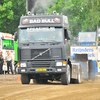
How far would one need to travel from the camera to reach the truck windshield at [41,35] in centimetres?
1595

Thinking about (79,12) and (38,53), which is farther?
(79,12)

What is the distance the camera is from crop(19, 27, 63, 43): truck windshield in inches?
628

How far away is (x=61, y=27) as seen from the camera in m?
16.1

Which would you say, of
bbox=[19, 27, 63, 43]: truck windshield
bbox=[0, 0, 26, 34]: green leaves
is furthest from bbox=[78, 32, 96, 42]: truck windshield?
bbox=[19, 27, 63, 43]: truck windshield

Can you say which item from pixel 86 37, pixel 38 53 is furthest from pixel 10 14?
pixel 38 53

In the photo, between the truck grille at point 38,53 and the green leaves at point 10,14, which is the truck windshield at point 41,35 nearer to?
the truck grille at point 38,53

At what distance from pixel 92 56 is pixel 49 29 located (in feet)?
36.2

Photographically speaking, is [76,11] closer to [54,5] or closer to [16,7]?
[54,5]

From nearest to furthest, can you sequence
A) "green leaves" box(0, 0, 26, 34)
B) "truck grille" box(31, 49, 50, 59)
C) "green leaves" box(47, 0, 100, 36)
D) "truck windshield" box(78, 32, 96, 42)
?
1. "truck grille" box(31, 49, 50, 59)
2. "green leaves" box(0, 0, 26, 34)
3. "truck windshield" box(78, 32, 96, 42)
4. "green leaves" box(47, 0, 100, 36)

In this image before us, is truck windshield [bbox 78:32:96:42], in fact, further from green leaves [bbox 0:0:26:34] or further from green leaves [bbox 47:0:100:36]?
green leaves [bbox 0:0:26:34]

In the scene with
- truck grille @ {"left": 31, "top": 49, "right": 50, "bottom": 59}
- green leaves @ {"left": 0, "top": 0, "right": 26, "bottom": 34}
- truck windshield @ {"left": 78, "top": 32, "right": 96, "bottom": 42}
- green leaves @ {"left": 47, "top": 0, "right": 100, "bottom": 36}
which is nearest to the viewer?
truck grille @ {"left": 31, "top": 49, "right": 50, "bottom": 59}

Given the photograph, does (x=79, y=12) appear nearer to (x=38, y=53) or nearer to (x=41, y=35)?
(x=41, y=35)

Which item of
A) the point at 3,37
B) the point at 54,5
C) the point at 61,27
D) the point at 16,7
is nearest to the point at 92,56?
the point at 3,37

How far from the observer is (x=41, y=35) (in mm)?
16047
